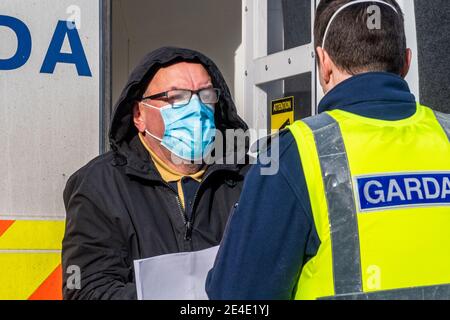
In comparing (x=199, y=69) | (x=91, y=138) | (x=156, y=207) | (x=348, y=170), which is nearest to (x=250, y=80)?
(x=199, y=69)

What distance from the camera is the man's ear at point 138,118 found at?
241cm

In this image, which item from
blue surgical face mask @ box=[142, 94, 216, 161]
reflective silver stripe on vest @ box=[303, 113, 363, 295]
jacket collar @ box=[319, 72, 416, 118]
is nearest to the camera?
reflective silver stripe on vest @ box=[303, 113, 363, 295]

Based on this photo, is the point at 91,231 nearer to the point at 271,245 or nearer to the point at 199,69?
the point at 199,69

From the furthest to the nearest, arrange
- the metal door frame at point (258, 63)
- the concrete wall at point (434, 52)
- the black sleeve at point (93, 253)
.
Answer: the metal door frame at point (258, 63)
the concrete wall at point (434, 52)
the black sleeve at point (93, 253)

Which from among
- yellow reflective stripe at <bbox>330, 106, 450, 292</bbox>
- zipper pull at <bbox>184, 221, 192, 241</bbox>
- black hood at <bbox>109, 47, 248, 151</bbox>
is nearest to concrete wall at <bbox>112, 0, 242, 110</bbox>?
black hood at <bbox>109, 47, 248, 151</bbox>

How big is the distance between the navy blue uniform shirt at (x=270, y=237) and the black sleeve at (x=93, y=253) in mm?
685

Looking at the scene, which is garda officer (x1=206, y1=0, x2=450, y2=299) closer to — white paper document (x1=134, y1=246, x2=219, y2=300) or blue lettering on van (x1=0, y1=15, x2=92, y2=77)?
white paper document (x1=134, y1=246, x2=219, y2=300)

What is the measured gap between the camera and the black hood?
2.36 m

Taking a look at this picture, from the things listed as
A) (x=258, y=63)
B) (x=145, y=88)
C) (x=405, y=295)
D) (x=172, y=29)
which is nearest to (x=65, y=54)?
(x=145, y=88)

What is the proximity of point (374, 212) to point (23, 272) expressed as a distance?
138 centimetres

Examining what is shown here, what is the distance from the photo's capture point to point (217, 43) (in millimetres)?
4238

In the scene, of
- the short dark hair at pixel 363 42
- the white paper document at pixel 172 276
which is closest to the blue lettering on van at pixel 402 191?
the short dark hair at pixel 363 42

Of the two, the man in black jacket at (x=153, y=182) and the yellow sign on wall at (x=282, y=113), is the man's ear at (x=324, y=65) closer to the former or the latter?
the man in black jacket at (x=153, y=182)

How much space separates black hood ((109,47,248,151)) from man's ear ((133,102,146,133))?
1 centimetres
